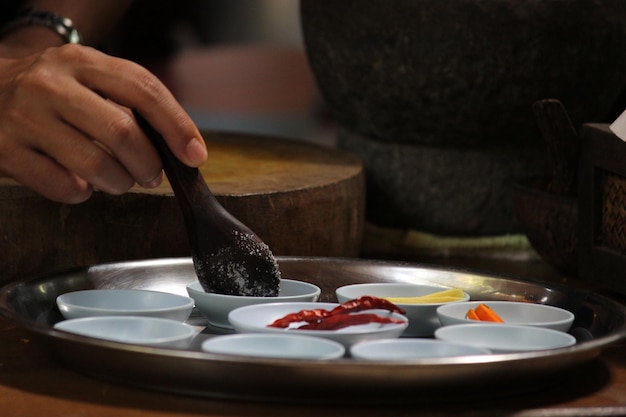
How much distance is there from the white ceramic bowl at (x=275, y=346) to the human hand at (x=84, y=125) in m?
0.27

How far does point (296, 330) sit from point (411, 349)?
10 cm

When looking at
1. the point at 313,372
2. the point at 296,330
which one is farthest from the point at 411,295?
the point at 313,372

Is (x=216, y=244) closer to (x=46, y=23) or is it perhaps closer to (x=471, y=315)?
(x=471, y=315)

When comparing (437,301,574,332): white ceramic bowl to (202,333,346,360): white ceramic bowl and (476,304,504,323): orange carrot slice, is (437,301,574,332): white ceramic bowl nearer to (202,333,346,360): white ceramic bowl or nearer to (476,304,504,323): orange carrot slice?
(476,304,504,323): orange carrot slice

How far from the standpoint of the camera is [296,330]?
881mm

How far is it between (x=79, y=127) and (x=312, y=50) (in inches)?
25.5

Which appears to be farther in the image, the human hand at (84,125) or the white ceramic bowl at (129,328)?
the human hand at (84,125)


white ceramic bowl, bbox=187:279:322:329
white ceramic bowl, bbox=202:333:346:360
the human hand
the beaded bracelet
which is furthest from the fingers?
the beaded bracelet

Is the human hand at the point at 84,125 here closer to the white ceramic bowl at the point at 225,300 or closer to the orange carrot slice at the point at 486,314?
the white ceramic bowl at the point at 225,300

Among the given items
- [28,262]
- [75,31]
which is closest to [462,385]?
[28,262]

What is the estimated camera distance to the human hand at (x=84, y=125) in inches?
41.4

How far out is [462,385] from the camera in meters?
0.79

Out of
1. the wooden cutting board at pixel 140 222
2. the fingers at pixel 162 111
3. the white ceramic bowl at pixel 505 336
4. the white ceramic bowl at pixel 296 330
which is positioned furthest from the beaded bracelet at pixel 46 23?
the white ceramic bowl at pixel 505 336

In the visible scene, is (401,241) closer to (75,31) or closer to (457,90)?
(457,90)
